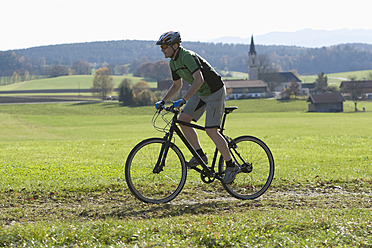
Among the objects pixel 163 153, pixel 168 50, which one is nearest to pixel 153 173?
pixel 163 153

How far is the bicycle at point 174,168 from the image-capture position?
7105 mm

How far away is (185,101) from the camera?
7.17 metres

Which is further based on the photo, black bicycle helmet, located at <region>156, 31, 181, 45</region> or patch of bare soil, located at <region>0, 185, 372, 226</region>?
black bicycle helmet, located at <region>156, 31, 181, 45</region>

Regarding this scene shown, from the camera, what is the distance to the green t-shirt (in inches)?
275

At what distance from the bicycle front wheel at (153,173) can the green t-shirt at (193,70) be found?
1086 millimetres

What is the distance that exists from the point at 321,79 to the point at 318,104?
54382 mm

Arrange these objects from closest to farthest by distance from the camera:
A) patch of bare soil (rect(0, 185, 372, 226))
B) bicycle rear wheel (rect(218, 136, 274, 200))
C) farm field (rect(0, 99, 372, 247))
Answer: farm field (rect(0, 99, 372, 247)) → patch of bare soil (rect(0, 185, 372, 226)) → bicycle rear wheel (rect(218, 136, 274, 200))

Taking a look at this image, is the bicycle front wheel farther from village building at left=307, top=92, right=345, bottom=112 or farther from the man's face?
village building at left=307, top=92, right=345, bottom=112

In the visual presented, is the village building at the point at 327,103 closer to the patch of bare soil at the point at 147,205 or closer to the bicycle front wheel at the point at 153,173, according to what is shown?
the patch of bare soil at the point at 147,205

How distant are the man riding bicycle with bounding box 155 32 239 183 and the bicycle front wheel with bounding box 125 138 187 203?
0.29 m

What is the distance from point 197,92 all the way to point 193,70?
60 cm

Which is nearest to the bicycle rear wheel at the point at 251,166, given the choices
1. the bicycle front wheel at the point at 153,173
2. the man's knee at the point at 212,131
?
the man's knee at the point at 212,131

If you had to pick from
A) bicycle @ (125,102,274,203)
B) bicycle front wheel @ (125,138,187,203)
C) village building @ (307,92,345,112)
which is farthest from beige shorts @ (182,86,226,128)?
village building @ (307,92,345,112)

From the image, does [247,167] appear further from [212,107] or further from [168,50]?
[168,50]
